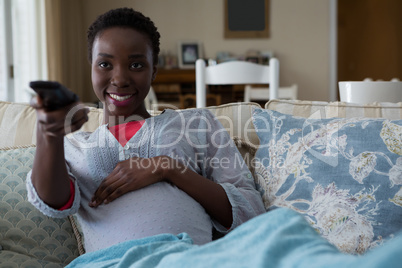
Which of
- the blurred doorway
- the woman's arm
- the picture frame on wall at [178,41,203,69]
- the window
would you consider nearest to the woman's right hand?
the woman's arm

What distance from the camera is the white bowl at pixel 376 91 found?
1.42 m

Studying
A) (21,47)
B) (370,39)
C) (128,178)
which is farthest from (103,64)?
(370,39)

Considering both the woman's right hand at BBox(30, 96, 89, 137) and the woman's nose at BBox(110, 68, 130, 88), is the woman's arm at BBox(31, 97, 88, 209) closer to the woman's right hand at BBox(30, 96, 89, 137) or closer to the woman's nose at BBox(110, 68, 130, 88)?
the woman's right hand at BBox(30, 96, 89, 137)

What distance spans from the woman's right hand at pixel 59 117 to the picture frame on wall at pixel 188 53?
16.4ft

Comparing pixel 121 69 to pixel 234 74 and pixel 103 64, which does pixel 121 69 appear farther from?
pixel 234 74

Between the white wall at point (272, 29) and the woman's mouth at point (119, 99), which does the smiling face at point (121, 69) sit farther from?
the white wall at point (272, 29)

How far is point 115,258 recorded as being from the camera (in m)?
0.87

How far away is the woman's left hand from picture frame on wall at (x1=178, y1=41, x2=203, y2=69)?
4786 mm

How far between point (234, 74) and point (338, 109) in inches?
34.8

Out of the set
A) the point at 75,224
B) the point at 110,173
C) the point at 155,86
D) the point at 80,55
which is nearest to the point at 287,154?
the point at 110,173

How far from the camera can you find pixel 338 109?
4.49 feet

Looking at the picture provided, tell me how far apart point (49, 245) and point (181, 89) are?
13.9 ft

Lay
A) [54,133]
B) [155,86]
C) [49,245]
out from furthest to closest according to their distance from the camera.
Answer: [155,86] → [49,245] → [54,133]

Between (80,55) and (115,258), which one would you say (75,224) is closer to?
(115,258)
